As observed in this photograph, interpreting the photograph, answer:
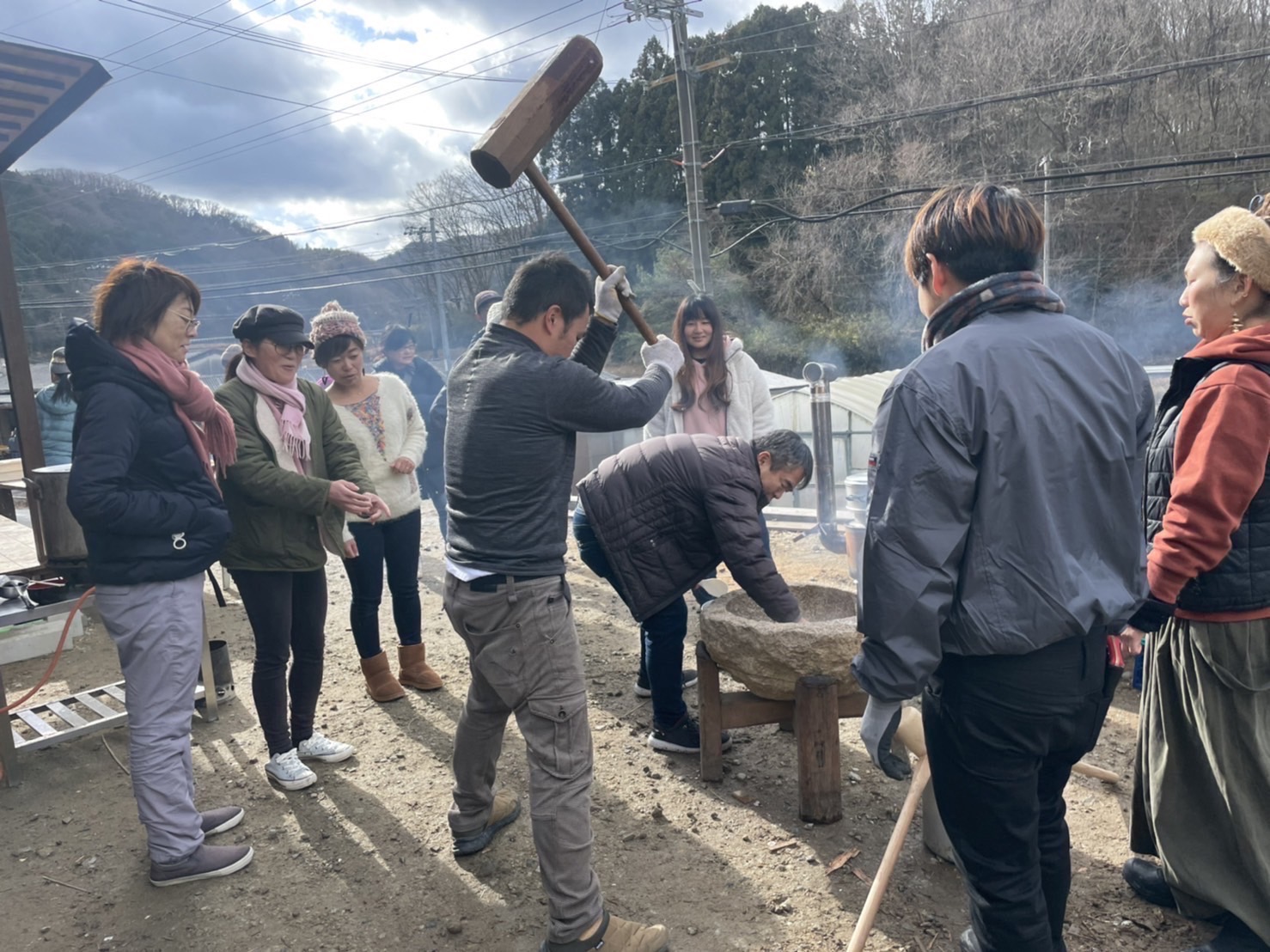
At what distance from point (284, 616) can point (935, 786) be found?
2.38m

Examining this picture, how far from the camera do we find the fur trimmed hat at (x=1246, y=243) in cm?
210

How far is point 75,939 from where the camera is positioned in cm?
252

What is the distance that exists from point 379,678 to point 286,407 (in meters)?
1.52

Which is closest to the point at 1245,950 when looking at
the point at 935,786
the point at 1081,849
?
the point at 1081,849

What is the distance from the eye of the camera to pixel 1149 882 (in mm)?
2498

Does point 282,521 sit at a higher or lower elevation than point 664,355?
lower

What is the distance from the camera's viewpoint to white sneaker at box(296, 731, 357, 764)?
11.5 ft

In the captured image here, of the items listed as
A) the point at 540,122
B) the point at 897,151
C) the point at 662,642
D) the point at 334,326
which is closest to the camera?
the point at 540,122

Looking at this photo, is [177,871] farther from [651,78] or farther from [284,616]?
[651,78]

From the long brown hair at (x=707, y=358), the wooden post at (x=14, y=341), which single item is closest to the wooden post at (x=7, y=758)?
the wooden post at (x=14, y=341)

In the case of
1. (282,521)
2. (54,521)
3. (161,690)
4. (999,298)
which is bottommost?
(161,690)

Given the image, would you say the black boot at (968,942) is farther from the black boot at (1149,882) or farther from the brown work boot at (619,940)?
the brown work boot at (619,940)

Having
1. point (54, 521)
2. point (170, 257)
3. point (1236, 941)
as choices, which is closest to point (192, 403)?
point (54, 521)

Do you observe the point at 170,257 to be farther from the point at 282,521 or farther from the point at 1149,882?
the point at 1149,882
